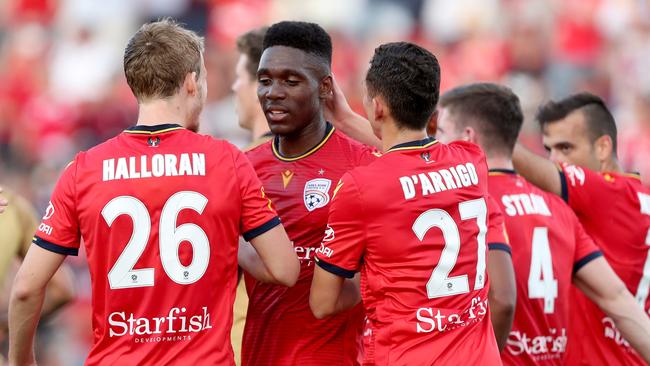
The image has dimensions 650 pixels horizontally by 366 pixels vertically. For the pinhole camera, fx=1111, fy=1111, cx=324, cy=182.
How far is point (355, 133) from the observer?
20.4ft

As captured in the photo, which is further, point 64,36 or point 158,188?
point 64,36

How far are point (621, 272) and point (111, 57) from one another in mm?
11951

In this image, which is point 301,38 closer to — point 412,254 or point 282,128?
point 282,128

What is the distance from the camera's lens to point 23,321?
4.82 m

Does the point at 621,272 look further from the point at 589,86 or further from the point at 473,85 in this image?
the point at 589,86

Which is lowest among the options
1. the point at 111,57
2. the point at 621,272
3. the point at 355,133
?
the point at 621,272

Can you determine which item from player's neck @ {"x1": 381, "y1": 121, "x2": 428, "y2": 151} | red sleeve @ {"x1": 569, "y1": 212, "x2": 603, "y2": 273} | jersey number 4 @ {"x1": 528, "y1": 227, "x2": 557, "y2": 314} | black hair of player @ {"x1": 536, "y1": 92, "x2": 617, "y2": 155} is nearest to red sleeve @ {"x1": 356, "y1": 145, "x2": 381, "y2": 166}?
player's neck @ {"x1": 381, "y1": 121, "x2": 428, "y2": 151}

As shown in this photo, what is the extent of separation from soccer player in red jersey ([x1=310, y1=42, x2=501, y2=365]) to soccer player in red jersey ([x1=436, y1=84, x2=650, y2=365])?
51.7 inches

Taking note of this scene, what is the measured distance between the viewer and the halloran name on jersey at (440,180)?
488 cm

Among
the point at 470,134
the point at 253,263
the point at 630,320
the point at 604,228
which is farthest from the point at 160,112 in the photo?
the point at 604,228

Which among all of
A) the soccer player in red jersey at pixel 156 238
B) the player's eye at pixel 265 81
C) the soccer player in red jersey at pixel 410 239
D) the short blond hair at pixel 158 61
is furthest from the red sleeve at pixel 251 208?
the player's eye at pixel 265 81

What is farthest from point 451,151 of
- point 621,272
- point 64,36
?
point 64,36

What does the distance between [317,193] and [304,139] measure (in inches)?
12.3

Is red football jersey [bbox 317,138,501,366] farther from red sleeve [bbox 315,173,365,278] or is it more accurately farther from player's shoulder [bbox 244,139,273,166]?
player's shoulder [bbox 244,139,273,166]
